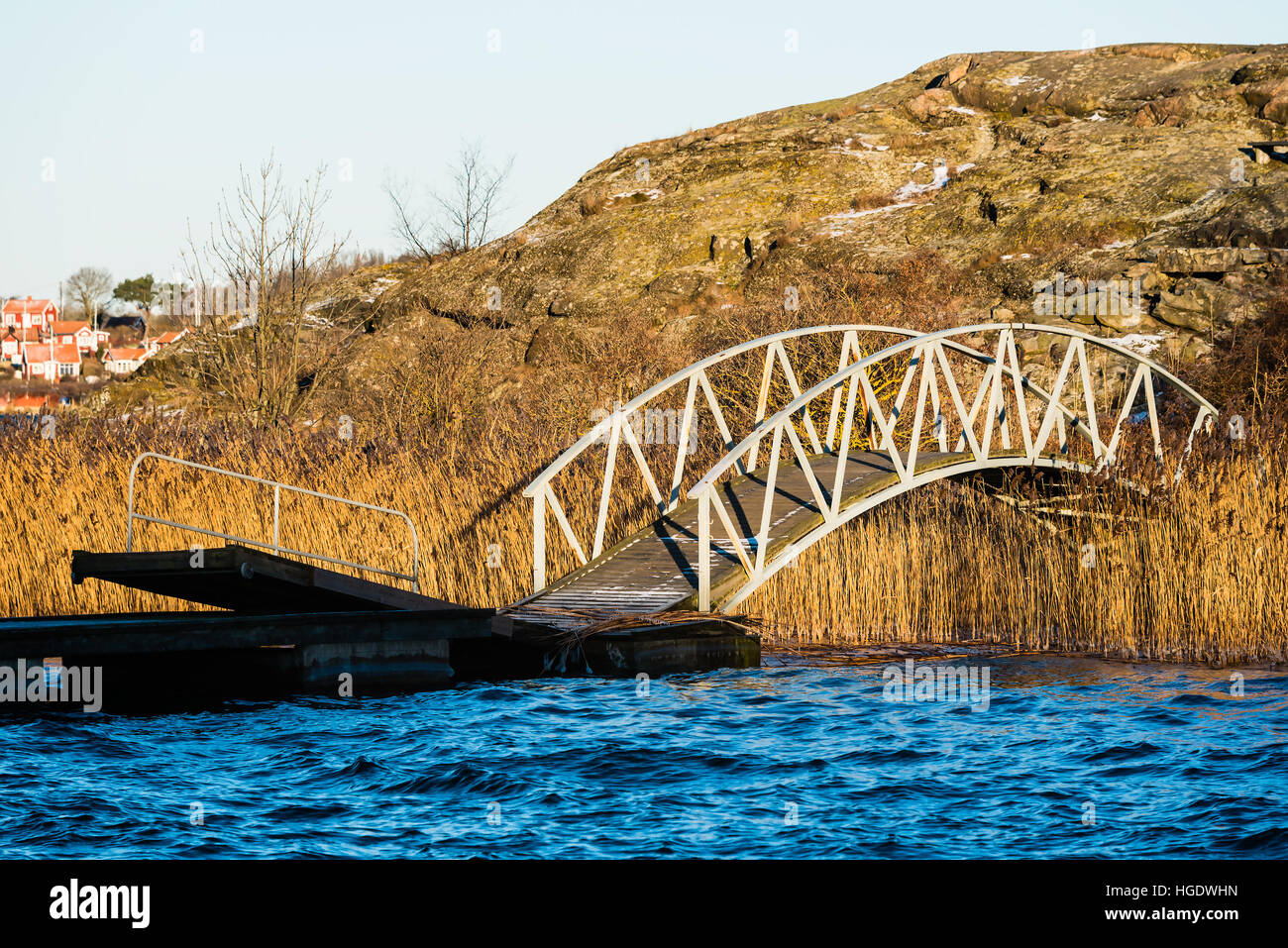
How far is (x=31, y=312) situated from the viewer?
372ft

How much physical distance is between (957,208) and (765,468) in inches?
833


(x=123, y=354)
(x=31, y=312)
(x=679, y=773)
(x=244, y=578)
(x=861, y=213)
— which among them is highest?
(x=31, y=312)

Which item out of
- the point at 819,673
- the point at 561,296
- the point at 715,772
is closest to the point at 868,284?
the point at 561,296

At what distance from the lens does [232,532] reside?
1470 centimetres

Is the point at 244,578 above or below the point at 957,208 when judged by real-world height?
below

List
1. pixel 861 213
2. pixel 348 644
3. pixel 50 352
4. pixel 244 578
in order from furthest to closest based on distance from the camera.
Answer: pixel 50 352 → pixel 861 213 → pixel 244 578 → pixel 348 644

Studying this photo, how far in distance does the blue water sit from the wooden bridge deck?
3.32 ft

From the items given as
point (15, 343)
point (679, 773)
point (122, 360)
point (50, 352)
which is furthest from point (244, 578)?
point (15, 343)

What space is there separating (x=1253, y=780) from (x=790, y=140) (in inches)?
1454

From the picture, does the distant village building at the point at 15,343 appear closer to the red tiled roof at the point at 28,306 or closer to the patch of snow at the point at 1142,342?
the red tiled roof at the point at 28,306

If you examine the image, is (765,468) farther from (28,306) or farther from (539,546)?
(28,306)

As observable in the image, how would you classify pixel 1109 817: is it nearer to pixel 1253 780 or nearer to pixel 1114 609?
pixel 1253 780

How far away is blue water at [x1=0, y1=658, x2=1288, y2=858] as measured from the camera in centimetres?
739
